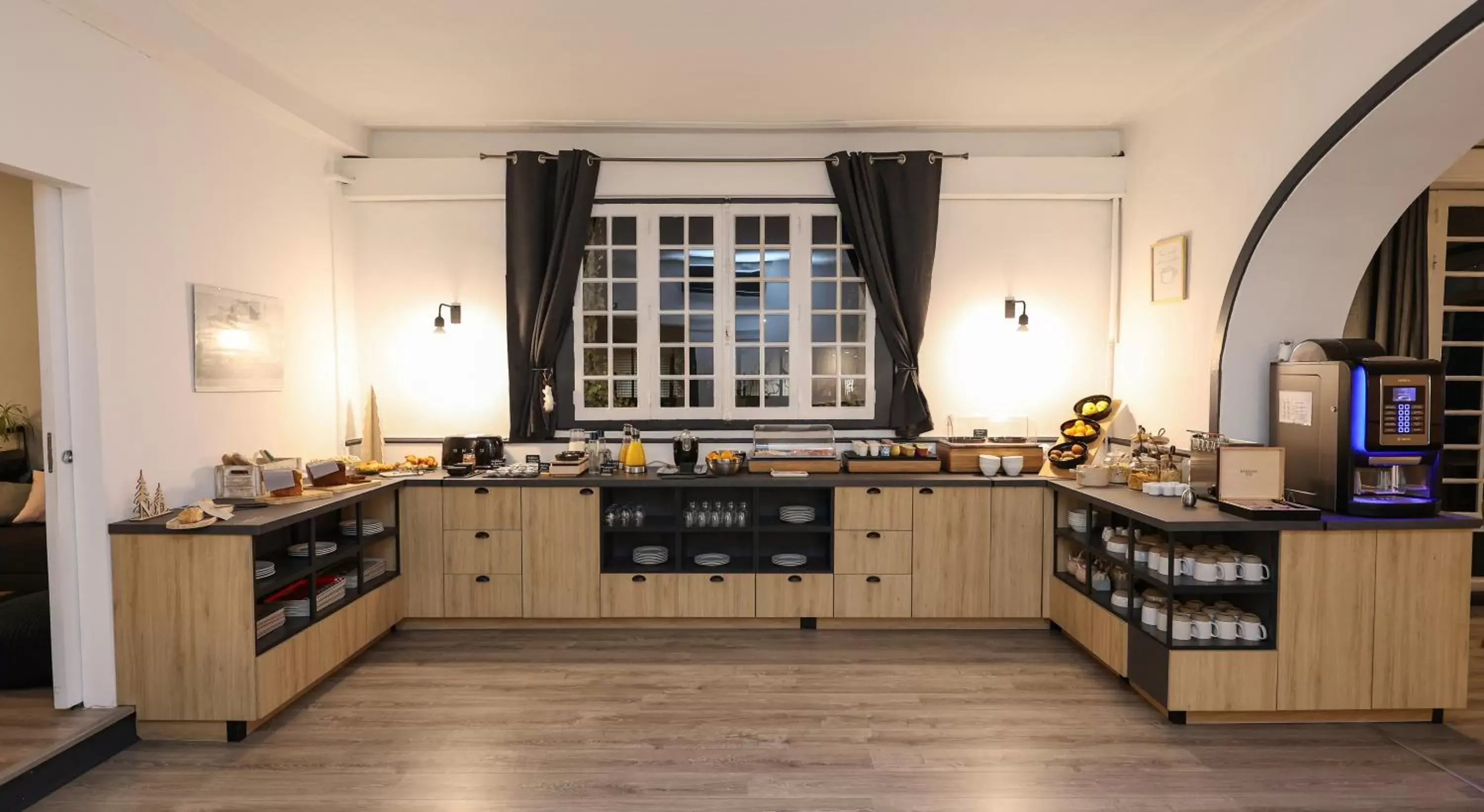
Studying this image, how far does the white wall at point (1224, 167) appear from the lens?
3.50 m

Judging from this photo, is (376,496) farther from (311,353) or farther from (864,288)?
(864,288)

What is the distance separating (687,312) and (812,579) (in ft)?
6.53

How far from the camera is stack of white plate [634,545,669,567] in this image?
498 cm

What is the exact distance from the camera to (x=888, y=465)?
5.09 metres

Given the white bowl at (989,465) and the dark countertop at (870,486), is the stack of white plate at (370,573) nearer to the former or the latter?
the dark countertop at (870,486)

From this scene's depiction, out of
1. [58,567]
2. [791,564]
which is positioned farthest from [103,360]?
[791,564]

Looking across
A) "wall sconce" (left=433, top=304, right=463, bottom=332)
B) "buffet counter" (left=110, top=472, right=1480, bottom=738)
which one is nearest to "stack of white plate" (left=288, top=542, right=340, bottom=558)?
"buffet counter" (left=110, top=472, right=1480, bottom=738)

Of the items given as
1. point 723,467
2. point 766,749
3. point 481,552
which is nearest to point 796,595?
point 723,467

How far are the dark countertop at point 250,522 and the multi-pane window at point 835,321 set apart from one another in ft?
10.2

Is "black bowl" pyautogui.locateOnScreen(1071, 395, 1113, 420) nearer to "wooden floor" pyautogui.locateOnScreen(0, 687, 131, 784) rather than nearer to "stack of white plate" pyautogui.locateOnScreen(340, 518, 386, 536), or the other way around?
"stack of white plate" pyautogui.locateOnScreen(340, 518, 386, 536)

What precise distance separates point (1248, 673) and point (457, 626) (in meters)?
4.34

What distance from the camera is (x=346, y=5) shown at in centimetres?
362

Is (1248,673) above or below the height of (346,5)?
below

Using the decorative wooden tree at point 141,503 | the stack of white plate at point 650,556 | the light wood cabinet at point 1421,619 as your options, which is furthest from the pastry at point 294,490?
the light wood cabinet at point 1421,619
